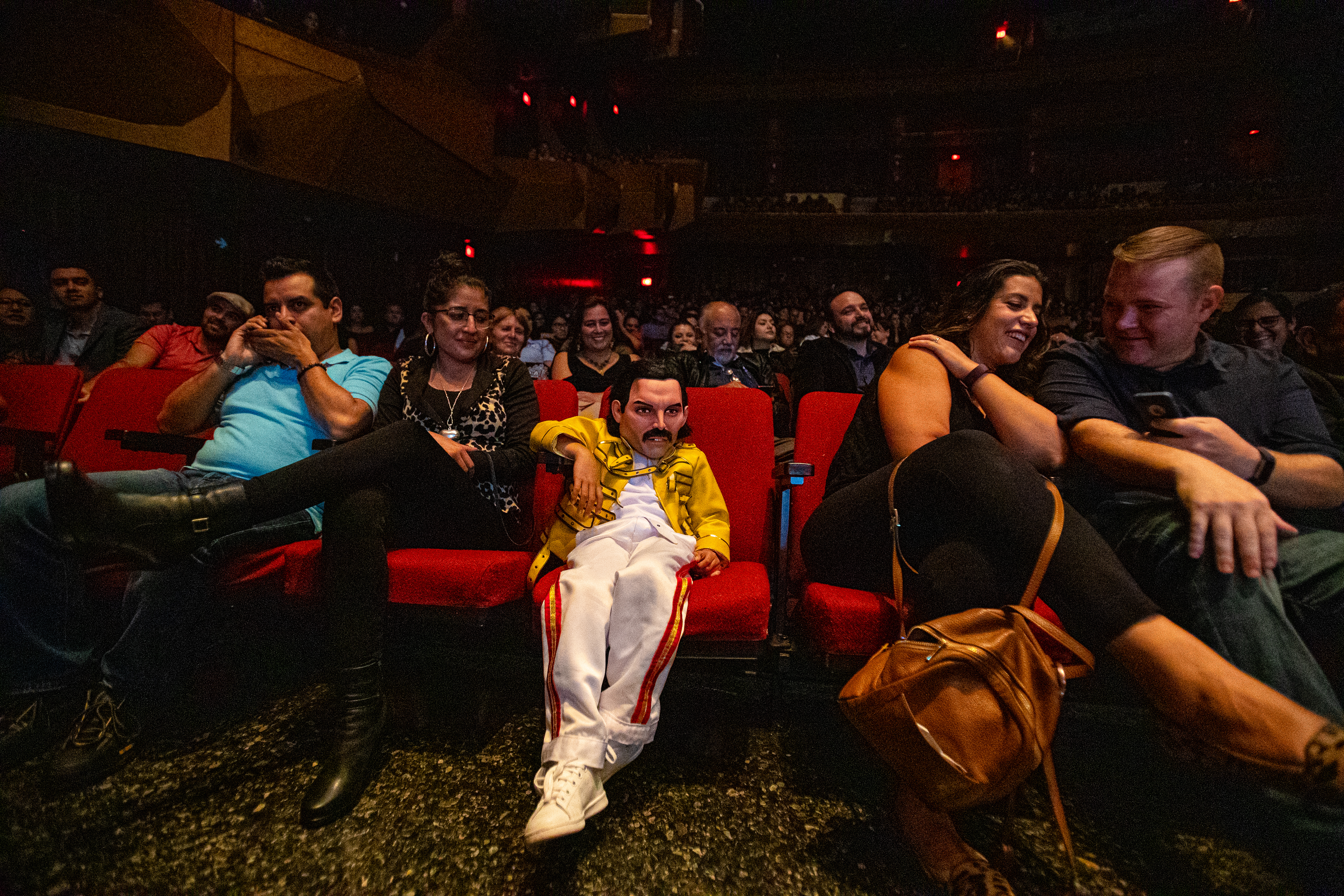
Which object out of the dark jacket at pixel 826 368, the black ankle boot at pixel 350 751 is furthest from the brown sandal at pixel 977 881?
the dark jacket at pixel 826 368

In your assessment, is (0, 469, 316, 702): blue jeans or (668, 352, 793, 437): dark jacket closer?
(0, 469, 316, 702): blue jeans

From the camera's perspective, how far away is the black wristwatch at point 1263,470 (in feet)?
3.29

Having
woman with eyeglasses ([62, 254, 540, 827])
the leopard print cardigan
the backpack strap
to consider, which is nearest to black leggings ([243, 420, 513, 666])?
woman with eyeglasses ([62, 254, 540, 827])

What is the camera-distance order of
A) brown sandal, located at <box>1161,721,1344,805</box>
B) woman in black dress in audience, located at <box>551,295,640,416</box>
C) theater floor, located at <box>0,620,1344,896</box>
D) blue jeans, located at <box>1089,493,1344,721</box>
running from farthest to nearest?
woman in black dress in audience, located at <box>551,295,640,416</box>
theater floor, located at <box>0,620,1344,896</box>
blue jeans, located at <box>1089,493,1344,721</box>
brown sandal, located at <box>1161,721,1344,805</box>

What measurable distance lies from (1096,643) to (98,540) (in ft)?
5.80

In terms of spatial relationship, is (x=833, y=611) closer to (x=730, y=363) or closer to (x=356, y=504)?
(x=356, y=504)

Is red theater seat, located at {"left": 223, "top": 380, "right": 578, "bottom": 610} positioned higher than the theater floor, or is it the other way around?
red theater seat, located at {"left": 223, "top": 380, "right": 578, "bottom": 610}

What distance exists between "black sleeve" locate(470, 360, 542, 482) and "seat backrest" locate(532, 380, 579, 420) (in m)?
0.04

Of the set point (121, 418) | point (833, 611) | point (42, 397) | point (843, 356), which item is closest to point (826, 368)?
point (843, 356)

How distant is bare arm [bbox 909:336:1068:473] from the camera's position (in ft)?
3.78

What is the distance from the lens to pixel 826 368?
305 centimetres

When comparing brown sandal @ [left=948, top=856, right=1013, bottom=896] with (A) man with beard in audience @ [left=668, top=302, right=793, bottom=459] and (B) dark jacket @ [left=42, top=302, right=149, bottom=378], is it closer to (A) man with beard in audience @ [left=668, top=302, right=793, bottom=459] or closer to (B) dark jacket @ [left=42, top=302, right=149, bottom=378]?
(A) man with beard in audience @ [left=668, top=302, right=793, bottom=459]

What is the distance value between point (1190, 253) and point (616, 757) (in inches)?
57.4

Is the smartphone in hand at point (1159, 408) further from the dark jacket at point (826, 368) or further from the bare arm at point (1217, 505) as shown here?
the dark jacket at point (826, 368)
